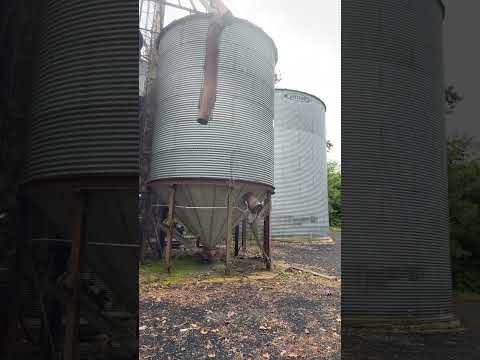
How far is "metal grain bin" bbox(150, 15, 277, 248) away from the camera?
921 millimetres

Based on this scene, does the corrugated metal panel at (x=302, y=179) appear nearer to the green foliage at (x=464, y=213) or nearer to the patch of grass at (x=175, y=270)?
the patch of grass at (x=175, y=270)

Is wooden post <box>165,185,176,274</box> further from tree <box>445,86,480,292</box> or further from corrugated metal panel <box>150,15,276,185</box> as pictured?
tree <box>445,86,480,292</box>

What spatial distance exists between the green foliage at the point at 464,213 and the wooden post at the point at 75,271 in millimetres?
9238

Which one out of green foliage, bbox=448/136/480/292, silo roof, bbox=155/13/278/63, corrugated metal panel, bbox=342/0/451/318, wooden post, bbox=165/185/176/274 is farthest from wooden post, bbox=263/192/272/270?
green foliage, bbox=448/136/480/292

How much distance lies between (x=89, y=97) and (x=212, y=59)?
1.07 feet

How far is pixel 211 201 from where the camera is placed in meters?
1.02

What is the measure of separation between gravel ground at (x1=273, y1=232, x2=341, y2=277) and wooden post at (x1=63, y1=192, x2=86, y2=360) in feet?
1.89

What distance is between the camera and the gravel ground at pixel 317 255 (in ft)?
3.27

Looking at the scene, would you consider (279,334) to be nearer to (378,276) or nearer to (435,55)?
(378,276)

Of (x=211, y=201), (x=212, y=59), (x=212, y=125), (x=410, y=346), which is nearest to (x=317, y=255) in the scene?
(x=211, y=201)

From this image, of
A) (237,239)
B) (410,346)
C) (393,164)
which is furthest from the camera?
(393,164)

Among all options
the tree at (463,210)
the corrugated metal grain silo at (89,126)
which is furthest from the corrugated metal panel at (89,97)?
the tree at (463,210)

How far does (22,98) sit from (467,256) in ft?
34.7

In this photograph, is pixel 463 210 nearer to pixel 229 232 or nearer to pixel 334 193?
pixel 334 193
